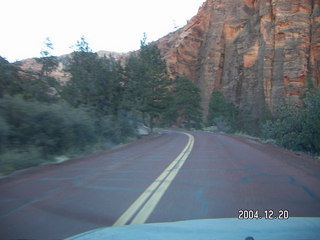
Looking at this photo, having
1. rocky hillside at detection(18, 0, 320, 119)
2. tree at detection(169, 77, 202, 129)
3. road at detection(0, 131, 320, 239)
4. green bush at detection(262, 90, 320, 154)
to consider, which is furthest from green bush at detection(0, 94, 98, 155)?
tree at detection(169, 77, 202, 129)

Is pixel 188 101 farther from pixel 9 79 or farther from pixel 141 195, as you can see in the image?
pixel 141 195

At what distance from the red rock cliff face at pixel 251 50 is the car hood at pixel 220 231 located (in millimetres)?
53133

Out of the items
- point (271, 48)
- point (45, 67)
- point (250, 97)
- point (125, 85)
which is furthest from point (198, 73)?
point (45, 67)

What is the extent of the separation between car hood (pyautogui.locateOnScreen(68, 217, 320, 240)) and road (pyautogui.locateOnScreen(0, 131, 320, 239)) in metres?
1.20

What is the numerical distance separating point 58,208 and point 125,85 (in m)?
27.7

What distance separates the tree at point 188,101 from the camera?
72.9 metres

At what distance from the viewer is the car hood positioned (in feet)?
13.5

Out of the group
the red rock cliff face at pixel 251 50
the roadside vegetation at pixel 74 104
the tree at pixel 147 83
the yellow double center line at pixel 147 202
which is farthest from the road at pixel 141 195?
the red rock cliff face at pixel 251 50

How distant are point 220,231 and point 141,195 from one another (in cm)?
373

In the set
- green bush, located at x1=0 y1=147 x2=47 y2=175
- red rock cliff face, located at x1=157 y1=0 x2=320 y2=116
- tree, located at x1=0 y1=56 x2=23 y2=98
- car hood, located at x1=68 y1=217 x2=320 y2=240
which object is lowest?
green bush, located at x1=0 y1=147 x2=47 y2=175

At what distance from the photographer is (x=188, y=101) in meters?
73.4

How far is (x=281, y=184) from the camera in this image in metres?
9.03

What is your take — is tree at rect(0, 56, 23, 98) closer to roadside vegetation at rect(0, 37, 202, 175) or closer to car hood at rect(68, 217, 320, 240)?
roadside vegetation at rect(0, 37, 202, 175)

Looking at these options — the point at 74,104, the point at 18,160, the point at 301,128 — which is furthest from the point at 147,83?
the point at 18,160
